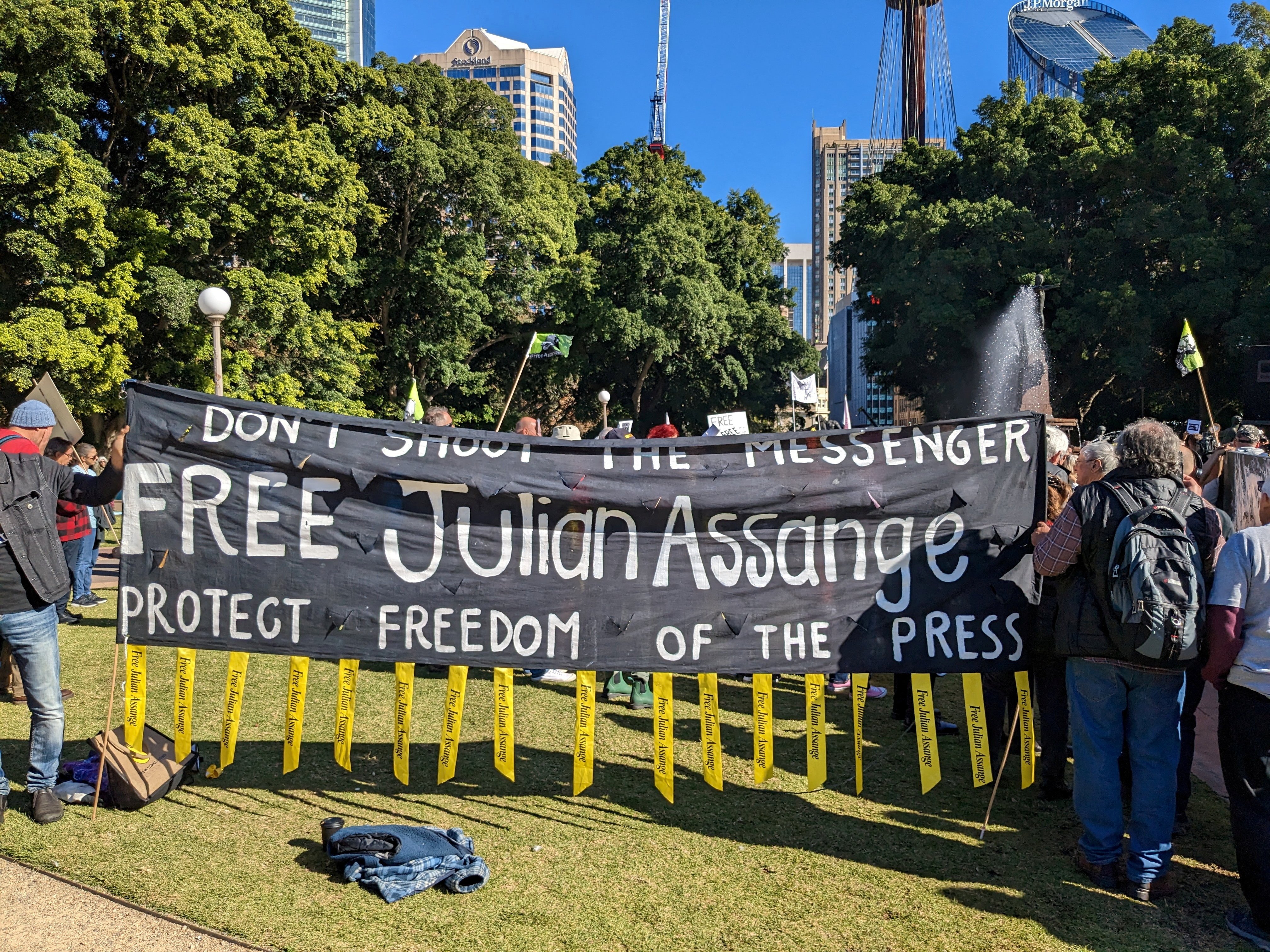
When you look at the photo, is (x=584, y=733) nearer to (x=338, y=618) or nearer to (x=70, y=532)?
(x=338, y=618)

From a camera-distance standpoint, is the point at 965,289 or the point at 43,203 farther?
the point at 965,289

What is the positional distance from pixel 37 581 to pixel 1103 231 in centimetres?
3043

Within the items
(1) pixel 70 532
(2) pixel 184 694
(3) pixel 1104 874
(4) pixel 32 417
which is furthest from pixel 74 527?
(3) pixel 1104 874

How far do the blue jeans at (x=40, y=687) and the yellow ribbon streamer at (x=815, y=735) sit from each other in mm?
3682

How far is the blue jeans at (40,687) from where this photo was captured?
436cm

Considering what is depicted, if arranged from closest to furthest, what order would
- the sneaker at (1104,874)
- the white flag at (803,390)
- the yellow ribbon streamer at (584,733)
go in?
the sneaker at (1104,874) < the yellow ribbon streamer at (584,733) < the white flag at (803,390)

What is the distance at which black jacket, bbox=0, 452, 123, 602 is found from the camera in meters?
4.28

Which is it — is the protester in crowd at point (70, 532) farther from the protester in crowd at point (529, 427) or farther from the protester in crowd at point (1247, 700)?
the protester in crowd at point (1247, 700)

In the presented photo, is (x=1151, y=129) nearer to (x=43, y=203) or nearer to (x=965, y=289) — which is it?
(x=965, y=289)

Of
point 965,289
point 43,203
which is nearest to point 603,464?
point 43,203

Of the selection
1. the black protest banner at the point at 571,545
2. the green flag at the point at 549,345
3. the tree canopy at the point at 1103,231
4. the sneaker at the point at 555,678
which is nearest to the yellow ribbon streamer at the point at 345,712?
the black protest banner at the point at 571,545

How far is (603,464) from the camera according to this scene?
15.2 ft

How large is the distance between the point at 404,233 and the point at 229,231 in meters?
6.74

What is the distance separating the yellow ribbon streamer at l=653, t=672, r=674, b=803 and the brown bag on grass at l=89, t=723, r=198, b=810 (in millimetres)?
2484
